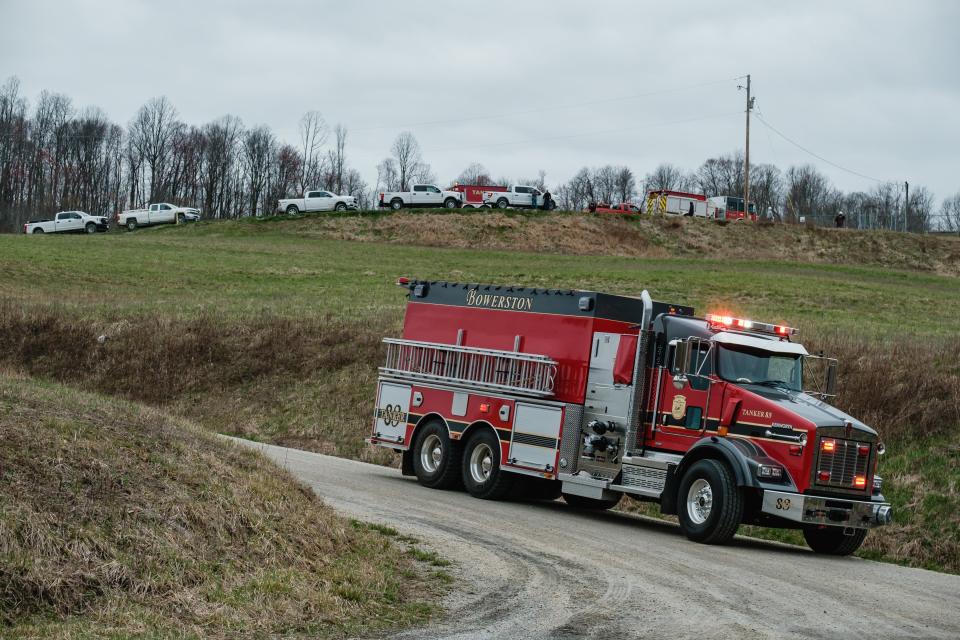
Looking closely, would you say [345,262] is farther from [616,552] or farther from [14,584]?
[14,584]

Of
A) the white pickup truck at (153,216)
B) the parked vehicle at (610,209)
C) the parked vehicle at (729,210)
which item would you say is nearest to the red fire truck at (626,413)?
the parked vehicle at (610,209)

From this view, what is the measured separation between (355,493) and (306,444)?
10.3 m

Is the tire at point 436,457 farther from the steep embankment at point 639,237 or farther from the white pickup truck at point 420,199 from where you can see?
the white pickup truck at point 420,199

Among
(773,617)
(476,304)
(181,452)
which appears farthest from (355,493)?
(773,617)

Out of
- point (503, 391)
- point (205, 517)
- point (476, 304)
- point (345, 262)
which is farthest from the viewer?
point (345, 262)

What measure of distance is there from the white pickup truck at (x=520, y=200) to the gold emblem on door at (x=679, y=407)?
182 feet

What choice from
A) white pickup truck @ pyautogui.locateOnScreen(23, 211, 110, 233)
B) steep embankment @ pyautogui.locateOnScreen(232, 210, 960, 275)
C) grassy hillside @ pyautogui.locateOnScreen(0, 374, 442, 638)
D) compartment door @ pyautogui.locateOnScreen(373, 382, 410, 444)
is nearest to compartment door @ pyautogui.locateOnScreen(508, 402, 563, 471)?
compartment door @ pyautogui.locateOnScreen(373, 382, 410, 444)

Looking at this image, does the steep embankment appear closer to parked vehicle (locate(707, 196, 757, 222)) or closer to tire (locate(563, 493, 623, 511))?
parked vehicle (locate(707, 196, 757, 222))

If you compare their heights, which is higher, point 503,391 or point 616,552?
point 503,391

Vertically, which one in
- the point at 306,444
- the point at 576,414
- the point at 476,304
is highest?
the point at 476,304

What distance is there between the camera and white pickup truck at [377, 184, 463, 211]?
7212cm

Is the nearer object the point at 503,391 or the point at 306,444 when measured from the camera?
the point at 503,391

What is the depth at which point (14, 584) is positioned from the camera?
8031 millimetres

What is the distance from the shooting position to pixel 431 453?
20.5 m
